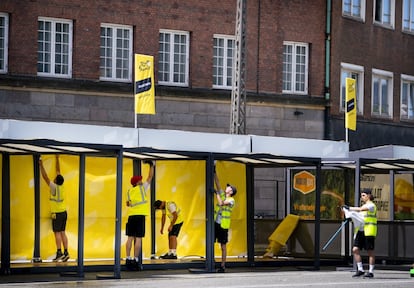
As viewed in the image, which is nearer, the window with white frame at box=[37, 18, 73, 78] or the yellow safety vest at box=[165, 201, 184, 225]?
the yellow safety vest at box=[165, 201, 184, 225]

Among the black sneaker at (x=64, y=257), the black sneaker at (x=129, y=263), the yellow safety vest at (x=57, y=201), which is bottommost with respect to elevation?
the black sneaker at (x=129, y=263)

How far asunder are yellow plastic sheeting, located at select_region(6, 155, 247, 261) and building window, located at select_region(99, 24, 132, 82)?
39.3 ft

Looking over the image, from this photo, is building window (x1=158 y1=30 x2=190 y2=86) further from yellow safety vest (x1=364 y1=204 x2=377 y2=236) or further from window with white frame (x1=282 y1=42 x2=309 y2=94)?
yellow safety vest (x1=364 y1=204 x2=377 y2=236)

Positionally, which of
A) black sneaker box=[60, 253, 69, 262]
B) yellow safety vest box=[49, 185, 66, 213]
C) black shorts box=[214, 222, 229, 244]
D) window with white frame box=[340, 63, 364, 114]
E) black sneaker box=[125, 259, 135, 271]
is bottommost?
black sneaker box=[125, 259, 135, 271]

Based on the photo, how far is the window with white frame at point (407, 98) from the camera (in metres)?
51.2

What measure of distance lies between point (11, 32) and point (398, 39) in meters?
17.5

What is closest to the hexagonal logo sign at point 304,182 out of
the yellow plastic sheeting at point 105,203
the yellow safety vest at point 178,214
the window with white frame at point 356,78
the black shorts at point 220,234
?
the yellow plastic sheeting at point 105,203

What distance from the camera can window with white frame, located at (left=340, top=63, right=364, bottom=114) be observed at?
47.4m

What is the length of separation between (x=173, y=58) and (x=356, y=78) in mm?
8772

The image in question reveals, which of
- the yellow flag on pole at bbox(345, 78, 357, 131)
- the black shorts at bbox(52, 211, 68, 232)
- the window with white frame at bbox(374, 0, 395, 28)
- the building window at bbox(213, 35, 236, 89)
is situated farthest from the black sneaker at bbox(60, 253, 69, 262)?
the window with white frame at bbox(374, 0, 395, 28)

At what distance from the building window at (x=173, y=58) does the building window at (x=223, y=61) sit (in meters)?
1.26

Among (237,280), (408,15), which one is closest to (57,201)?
(237,280)

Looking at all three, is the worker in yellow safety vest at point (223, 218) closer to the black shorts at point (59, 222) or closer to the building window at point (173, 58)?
the black shorts at point (59, 222)

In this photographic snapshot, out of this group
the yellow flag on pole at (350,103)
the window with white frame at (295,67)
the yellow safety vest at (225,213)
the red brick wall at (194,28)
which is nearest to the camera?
the yellow safety vest at (225,213)
